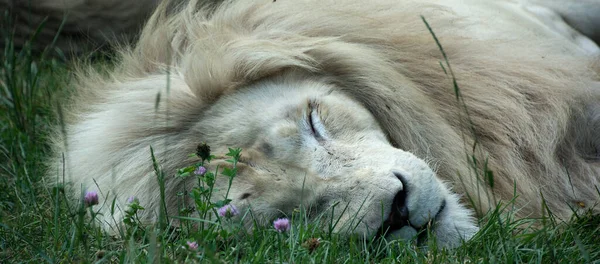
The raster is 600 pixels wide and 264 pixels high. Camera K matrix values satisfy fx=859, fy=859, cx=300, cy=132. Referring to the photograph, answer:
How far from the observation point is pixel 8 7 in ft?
13.3

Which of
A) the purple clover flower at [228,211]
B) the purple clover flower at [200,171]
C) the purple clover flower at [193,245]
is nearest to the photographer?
the purple clover flower at [193,245]

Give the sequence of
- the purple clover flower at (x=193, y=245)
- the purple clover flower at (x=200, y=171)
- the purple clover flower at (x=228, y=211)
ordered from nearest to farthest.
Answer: the purple clover flower at (x=193, y=245) → the purple clover flower at (x=228, y=211) → the purple clover flower at (x=200, y=171)

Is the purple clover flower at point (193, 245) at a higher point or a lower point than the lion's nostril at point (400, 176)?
lower

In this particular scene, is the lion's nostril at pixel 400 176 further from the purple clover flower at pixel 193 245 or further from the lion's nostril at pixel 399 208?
the purple clover flower at pixel 193 245

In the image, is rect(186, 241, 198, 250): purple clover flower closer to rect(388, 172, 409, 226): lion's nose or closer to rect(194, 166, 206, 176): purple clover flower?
rect(194, 166, 206, 176): purple clover flower

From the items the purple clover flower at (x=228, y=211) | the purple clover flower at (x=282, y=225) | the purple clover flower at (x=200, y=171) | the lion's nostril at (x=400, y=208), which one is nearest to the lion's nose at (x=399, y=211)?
the lion's nostril at (x=400, y=208)

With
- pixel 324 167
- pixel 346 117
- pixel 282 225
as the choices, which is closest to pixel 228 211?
pixel 282 225

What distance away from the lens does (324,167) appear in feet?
7.09

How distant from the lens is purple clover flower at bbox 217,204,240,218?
6.61 ft

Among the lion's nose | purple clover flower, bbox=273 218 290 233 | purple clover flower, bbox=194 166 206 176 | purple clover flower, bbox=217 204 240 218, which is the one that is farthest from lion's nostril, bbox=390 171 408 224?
purple clover flower, bbox=194 166 206 176

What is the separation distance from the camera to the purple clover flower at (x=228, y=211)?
2.01 m

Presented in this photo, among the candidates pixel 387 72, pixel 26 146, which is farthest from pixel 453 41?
pixel 26 146

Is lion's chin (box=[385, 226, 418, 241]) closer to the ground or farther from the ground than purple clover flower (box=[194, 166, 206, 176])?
closer to the ground

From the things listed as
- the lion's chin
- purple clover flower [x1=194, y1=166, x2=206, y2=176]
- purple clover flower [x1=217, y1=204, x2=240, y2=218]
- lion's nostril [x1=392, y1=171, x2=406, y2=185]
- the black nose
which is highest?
purple clover flower [x1=194, y1=166, x2=206, y2=176]
